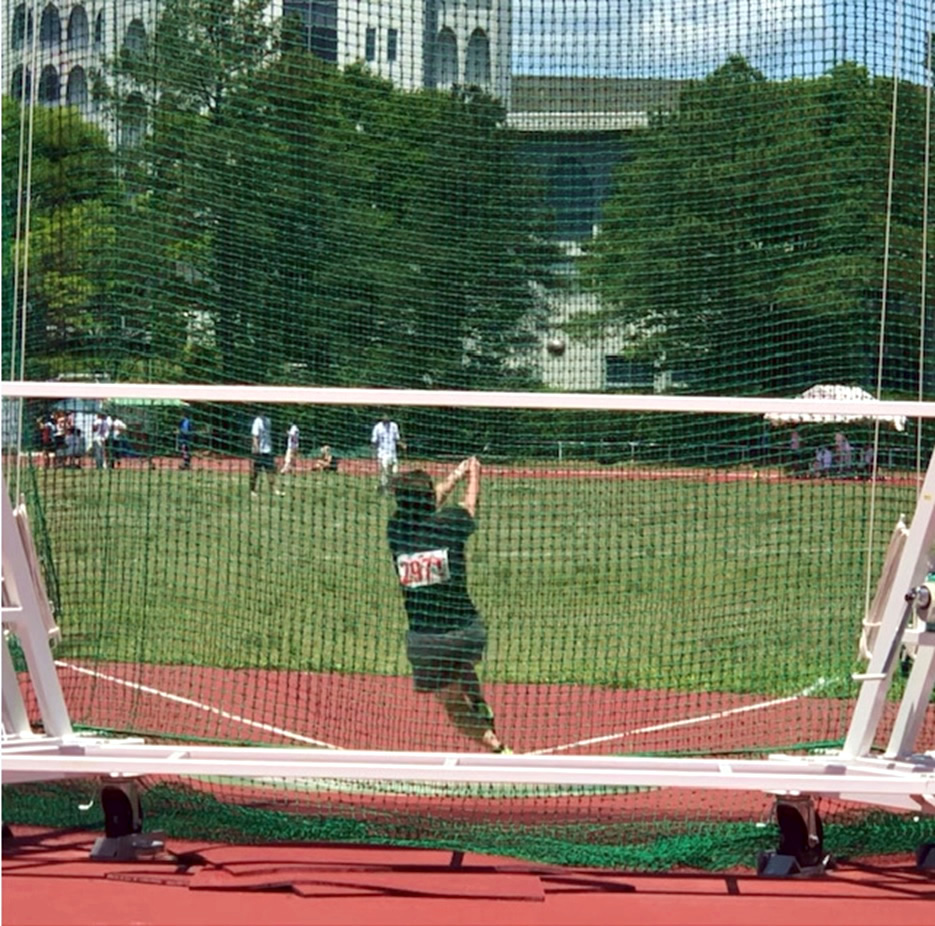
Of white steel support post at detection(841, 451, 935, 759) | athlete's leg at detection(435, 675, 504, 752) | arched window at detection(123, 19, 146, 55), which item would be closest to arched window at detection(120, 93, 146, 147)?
arched window at detection(123, 19, 146, 55)

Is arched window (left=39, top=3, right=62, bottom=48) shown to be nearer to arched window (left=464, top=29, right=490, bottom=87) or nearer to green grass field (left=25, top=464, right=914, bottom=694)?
arched window (left=464, top=29, right=490, bottom=87)

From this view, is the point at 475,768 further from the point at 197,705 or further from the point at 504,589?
the point at 504,589

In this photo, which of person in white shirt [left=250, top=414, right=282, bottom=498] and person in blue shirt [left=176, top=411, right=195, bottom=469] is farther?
person in white shirt [left=250, top=414, right=282, bottom=498]

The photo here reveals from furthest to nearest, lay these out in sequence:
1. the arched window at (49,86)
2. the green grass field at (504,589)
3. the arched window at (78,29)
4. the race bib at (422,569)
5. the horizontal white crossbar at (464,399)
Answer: the green grass field at (504,589) < the arched window at (49,86) < the arched window at (78,29) < the race bib at (422,569) < the horizontal white crossbar at (464,399)

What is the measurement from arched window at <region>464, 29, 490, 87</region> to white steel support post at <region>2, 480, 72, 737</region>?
3080 millimetres

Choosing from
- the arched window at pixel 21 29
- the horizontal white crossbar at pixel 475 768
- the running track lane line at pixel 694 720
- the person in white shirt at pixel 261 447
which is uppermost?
the arched window at pixel 21 29

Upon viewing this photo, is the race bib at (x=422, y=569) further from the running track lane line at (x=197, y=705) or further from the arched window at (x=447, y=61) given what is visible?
the arched window at (x=447, y=61)

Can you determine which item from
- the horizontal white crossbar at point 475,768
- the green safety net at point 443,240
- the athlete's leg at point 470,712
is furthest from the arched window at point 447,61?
the horizontal white crossbar at point 475,768

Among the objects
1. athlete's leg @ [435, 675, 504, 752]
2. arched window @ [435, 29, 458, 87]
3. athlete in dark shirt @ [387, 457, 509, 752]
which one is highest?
arched window @ [435, 29, 458, 87]

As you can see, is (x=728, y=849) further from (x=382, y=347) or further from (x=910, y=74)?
(x=910, y=74)

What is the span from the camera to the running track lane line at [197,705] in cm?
777

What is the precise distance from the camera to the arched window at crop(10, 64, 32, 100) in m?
7.66

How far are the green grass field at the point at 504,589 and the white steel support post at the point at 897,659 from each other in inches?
84.7

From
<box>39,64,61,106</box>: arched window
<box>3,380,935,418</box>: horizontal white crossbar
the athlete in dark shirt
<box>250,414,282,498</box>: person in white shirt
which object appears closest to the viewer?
<box>3,380,935,418</box>: horizontal white crossbar
